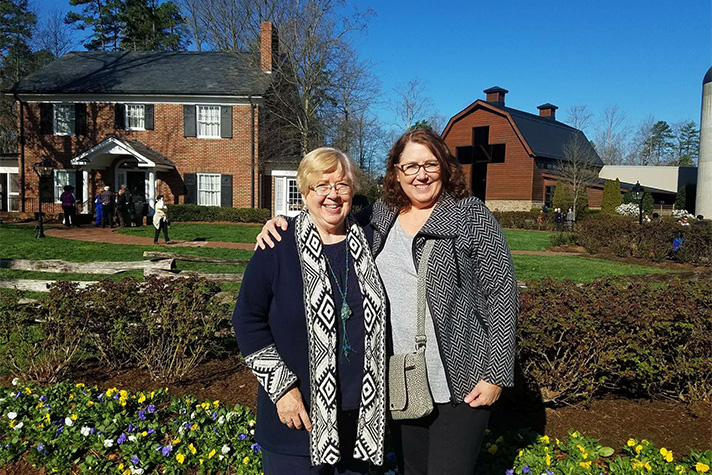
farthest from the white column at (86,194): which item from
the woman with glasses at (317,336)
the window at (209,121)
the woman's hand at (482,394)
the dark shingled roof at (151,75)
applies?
Result: the woman's hand at (482,394)

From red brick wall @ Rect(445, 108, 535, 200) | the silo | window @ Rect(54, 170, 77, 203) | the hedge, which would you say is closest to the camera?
the hedge

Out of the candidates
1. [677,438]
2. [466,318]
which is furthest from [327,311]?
[677,438]

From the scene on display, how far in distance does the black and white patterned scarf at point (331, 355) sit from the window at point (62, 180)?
1052 inches

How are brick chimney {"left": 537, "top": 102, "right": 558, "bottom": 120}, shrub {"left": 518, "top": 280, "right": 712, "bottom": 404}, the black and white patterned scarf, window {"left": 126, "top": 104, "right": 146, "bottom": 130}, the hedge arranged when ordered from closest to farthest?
1. the black and white patterned scarf
2. shrub {"left": 518, "top": 280, "right": 712, "bottom": 404}
3. the hedge
4. window {"left": 126, "top": 104, "right": 146, "bottom": 130}
5. brick chimney {"left": 537, "top": 102, "right": 558, "bottom": 120}

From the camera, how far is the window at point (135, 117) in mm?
24984

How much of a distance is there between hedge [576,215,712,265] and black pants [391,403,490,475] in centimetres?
1550

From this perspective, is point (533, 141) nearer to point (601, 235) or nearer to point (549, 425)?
point (601, 235)

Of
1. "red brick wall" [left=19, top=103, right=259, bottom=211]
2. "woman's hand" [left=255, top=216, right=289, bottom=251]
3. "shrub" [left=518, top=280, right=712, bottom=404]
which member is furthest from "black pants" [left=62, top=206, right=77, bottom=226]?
"woman's hand" [left=255, top=216, right=289, bottom=251]

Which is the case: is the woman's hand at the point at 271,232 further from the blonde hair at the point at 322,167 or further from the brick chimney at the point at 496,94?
the brick chimney at the point at 496,94

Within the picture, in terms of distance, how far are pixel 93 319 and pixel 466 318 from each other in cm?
368

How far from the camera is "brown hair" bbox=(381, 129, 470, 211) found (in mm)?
2322

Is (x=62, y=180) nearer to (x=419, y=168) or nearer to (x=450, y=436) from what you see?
(x=419, y=168)

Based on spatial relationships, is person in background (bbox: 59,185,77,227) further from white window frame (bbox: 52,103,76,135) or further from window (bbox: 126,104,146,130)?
white window frame (bbox: 52,103,76,135)

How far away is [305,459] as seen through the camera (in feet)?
6.91
